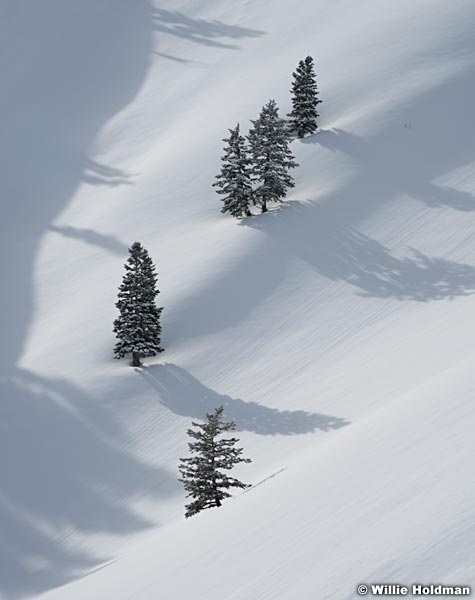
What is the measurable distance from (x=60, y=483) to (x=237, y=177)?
20.3 meters

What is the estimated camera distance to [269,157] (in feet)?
131

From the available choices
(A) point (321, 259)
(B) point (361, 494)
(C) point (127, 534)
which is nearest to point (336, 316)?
(A) point (321, 259)

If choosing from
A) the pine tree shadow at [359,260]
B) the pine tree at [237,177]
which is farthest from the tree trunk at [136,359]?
the pine tree at [237,177]

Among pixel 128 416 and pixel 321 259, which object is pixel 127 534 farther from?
pixel 321 259

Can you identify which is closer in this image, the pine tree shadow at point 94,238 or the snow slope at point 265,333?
the snow slope at point 265,333

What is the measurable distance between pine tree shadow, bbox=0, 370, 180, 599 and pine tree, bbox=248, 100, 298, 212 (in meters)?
16.0

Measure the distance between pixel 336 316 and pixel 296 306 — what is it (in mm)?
2147

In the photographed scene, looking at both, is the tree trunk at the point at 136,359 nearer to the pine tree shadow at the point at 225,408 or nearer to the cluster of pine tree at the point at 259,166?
the pine tree shadow at the point at 225,408

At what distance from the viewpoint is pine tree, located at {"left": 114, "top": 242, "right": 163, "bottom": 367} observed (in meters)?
32.1

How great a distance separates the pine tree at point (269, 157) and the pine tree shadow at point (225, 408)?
13.1 m

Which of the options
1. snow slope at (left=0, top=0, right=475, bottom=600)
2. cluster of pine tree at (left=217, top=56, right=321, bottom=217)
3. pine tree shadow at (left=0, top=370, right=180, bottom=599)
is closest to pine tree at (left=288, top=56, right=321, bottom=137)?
snow slope at (left=0, top=0, right=475, bottom=600)

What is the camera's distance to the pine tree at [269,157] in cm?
3959

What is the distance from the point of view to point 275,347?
3105 cm

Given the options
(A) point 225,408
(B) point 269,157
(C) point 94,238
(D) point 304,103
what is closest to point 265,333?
(A) point 225,408
